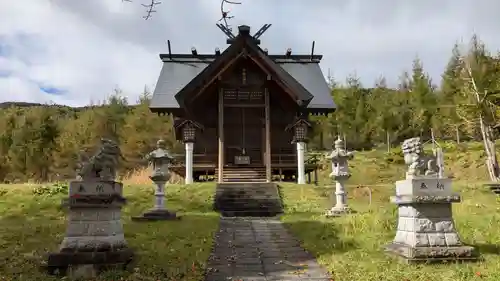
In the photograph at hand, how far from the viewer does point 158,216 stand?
1375cm

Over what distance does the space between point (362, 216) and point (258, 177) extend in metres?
11.6


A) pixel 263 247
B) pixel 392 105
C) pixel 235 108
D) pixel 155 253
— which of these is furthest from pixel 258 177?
pixel 392 105

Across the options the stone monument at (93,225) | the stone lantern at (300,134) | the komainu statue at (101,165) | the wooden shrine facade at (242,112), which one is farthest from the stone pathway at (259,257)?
the stone lantern at (300,134)

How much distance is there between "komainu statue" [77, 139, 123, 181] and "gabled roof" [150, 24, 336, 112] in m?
13.9

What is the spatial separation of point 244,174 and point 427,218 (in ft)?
51.2

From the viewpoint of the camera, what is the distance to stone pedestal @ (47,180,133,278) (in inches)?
294

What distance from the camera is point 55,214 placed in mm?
15008

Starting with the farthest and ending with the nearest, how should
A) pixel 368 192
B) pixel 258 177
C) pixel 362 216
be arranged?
pixel 258 177
pixel 368 192
pixel 362 216

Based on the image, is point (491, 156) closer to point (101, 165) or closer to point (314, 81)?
point (314, 81)

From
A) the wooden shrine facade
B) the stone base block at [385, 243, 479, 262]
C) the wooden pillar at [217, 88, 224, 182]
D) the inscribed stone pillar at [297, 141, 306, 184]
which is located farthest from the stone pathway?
the wooden shrine facade

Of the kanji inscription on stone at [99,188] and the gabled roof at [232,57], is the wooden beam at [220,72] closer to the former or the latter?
the gabled roof at [232,57]

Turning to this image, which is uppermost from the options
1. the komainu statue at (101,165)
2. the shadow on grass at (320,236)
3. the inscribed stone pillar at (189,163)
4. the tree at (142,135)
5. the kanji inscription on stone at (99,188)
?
the tree at (142,135)

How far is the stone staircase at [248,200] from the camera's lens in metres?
16.6

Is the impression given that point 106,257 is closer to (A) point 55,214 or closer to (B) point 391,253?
(B) point 391,253
